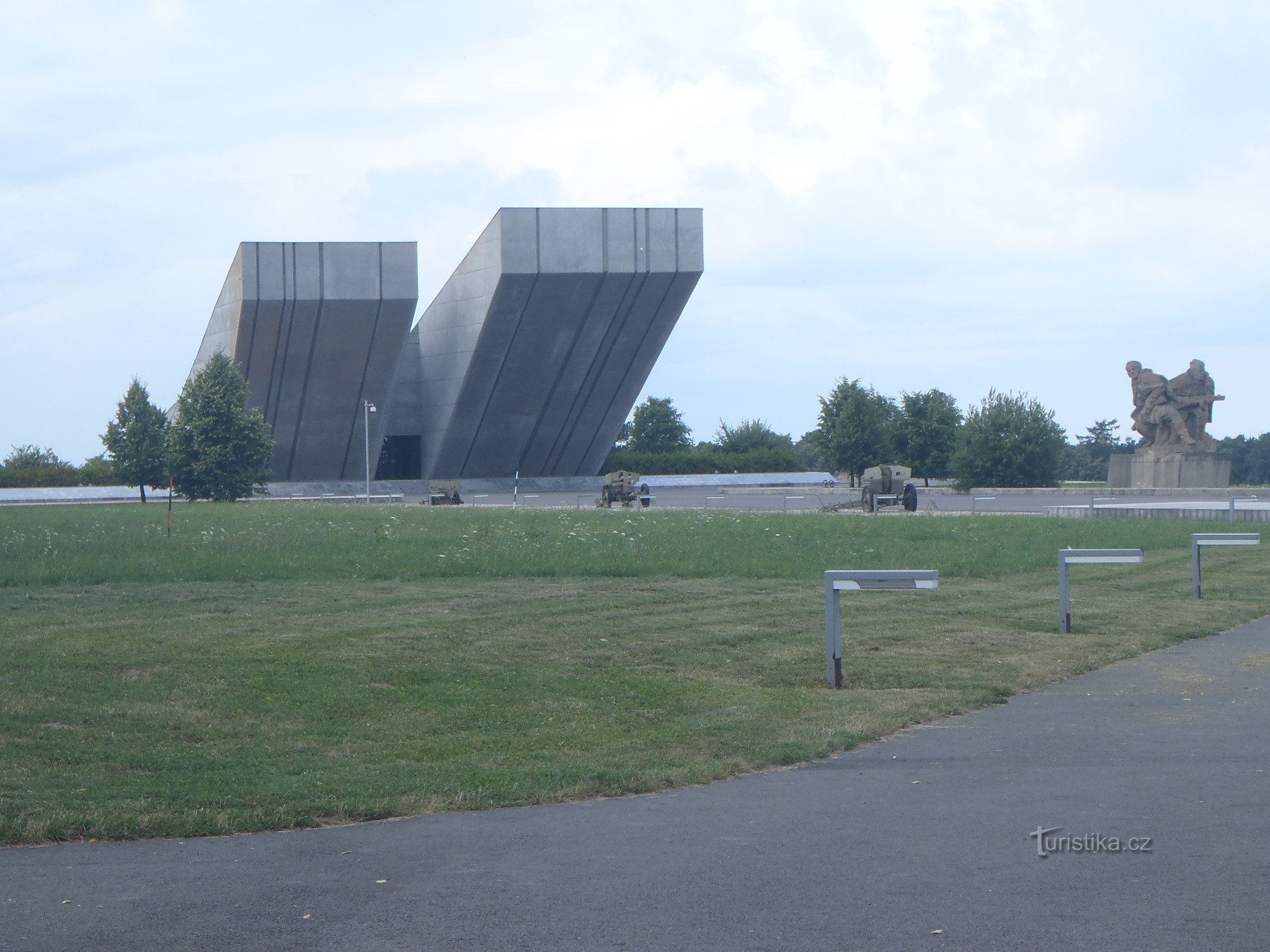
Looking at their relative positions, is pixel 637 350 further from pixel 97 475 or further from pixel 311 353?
pixel 97 475

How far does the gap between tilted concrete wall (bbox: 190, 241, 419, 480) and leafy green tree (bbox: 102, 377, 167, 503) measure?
14.1 feet

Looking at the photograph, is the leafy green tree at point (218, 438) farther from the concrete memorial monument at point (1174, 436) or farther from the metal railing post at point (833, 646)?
the metal railing post at point (833, 646)

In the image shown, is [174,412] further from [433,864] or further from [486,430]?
[433,864]

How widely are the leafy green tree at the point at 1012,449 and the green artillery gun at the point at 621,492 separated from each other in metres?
19.3

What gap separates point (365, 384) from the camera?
2235 inches

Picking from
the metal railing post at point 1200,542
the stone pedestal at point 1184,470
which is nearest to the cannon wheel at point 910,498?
the stone pedestal at point 1184,470

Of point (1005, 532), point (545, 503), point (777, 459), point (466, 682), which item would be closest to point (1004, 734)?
point (466, 682)

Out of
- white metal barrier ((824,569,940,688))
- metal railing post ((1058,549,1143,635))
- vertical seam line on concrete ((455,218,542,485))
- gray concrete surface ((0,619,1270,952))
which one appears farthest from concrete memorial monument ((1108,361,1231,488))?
gray concrete surface ((0,619,1270,952))

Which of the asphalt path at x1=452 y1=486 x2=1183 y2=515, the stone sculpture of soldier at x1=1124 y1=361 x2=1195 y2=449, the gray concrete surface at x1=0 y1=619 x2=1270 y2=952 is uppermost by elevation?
the stone sculpture of soldier at x1=1124 y1=361 x2=1195 y2=449

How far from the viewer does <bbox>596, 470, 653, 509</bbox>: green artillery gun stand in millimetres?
42312

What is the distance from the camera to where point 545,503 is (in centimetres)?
4619

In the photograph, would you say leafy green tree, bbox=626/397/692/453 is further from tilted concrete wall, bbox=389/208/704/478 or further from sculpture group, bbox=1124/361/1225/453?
sculpture group, bbox=1124/361/1225/453

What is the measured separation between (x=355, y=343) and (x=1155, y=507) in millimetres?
35967

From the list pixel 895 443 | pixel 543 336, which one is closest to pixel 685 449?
pixel 895 443
